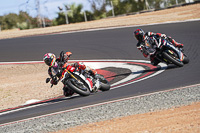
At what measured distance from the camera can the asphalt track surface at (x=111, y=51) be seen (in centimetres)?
934

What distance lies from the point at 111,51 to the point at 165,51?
20.6ft

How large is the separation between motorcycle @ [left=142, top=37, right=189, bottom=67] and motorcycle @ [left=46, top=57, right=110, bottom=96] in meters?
3.12

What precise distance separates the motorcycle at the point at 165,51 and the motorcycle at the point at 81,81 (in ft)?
10.2

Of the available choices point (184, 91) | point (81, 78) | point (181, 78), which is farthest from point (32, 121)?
point (181, 78)

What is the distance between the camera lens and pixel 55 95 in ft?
39.1

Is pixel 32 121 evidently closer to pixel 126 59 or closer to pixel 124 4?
pixel 126 59

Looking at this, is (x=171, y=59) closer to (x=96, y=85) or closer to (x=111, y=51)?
(x=96, y=85)

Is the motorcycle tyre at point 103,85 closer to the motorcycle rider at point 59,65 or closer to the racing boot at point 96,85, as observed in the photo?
the racing boot at point 96,85

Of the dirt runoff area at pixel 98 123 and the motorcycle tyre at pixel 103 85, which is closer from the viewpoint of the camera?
the dirt runoff area at pixel 98 123

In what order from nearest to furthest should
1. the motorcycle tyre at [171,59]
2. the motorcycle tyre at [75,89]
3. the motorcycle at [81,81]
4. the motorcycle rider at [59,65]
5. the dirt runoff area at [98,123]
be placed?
1. the dirt runoff area at [98,123]
2. the motorcycle tyre at [75,89]
3. the motorcycle at [81,81]
4. the motorcycle rider at [59,65]
5. the motorcycle tyre at [171,59]

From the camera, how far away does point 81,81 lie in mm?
9656

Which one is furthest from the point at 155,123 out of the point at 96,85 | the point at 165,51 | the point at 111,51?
the point at 111,51

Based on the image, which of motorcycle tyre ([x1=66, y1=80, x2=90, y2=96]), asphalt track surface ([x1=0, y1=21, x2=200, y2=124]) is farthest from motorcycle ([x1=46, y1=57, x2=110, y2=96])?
asphalt track surface ([x1=0, y1=21, x2=200, y2=124])

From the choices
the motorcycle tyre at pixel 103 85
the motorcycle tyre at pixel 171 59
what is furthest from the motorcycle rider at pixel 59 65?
the motorcycle tyre at pixel 171 59
